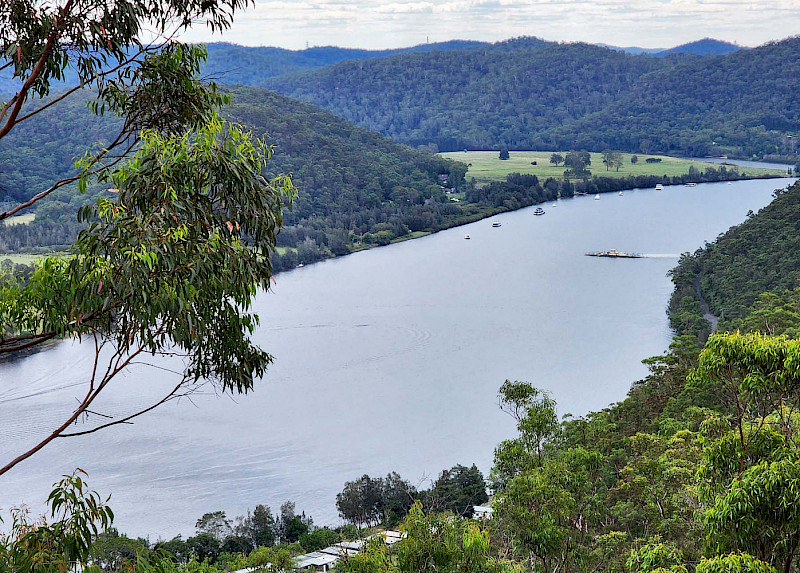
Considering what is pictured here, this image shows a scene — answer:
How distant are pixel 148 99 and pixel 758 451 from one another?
3.53m

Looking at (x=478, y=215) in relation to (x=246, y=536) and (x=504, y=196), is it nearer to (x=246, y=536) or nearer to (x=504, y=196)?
(x=504, y=196)

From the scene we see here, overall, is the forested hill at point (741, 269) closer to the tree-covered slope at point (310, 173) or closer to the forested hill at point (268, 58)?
the tree-covered slope at point (310, 173)

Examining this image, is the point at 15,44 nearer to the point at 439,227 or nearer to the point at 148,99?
A: the point at 148,99

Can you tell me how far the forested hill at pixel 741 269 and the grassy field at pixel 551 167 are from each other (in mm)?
31433

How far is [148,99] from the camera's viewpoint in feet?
13.0

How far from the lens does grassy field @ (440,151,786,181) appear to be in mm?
67250

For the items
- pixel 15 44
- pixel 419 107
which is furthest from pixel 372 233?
pixel 419 107

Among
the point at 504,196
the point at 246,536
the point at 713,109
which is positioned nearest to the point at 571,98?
the point at 713,109

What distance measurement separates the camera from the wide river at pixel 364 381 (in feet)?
65.9

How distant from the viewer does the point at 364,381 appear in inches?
1032

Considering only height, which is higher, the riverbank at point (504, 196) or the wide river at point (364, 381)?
the riverbank at point (504, 196)

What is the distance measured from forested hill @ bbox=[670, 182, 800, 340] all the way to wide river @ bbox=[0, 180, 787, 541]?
4.29ft

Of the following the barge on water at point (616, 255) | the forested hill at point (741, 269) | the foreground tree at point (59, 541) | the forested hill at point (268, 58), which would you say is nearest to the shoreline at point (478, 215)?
the barge on water at point (616, 255)

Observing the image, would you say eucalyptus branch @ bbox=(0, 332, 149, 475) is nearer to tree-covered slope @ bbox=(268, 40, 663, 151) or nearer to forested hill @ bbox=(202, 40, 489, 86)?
tree-covered slope @ bbox=(268, 40, 663, 151)
